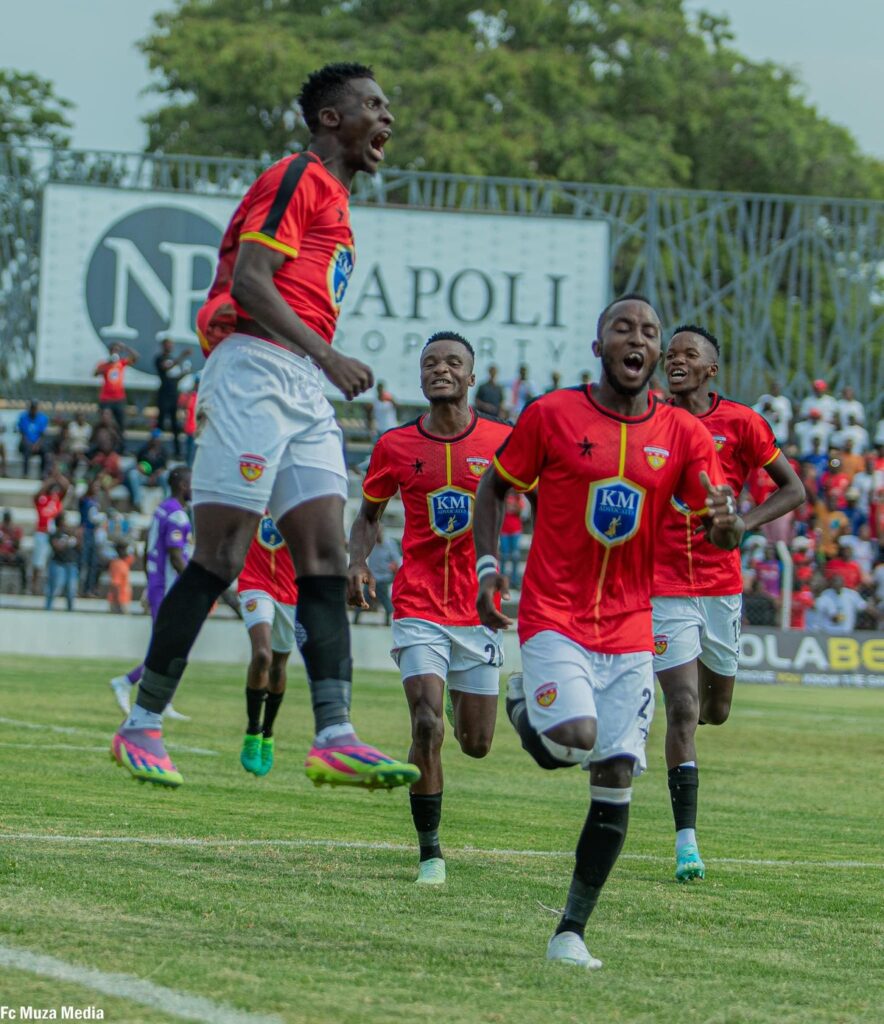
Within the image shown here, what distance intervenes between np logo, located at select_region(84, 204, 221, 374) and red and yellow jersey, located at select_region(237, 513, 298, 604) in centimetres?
2243

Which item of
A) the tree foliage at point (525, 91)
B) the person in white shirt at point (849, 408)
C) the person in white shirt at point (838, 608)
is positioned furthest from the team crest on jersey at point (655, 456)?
the tree foliage at point (525, 91)

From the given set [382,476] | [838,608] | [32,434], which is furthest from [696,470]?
[32,434]

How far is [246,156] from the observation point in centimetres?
5078

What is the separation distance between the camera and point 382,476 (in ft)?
30.0

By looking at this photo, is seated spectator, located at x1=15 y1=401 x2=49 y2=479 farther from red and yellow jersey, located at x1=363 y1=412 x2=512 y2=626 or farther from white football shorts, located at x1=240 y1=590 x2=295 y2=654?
red and yellow jersey, located at x1=363 y1=412 x2=512 y2=626

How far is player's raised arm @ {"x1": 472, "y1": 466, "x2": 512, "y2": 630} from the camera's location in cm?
656

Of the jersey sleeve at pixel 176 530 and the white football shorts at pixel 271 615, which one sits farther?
the jersey sleeve at pixel 176 530

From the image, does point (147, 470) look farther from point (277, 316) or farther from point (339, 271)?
point (277, 316)

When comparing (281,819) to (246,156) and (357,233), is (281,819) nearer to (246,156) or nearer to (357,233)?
(357,233)

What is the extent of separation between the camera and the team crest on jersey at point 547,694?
252 inches

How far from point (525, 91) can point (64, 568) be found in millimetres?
28551

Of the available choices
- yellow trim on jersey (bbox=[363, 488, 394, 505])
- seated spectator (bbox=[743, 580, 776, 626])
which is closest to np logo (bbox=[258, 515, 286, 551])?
yellow trim on jersey (bbox=[363, 488, 394, 505])

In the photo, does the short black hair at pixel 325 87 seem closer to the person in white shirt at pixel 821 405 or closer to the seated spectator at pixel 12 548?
the seated spectator at pixel 12 548

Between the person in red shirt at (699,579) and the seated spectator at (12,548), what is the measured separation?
18.6 m
